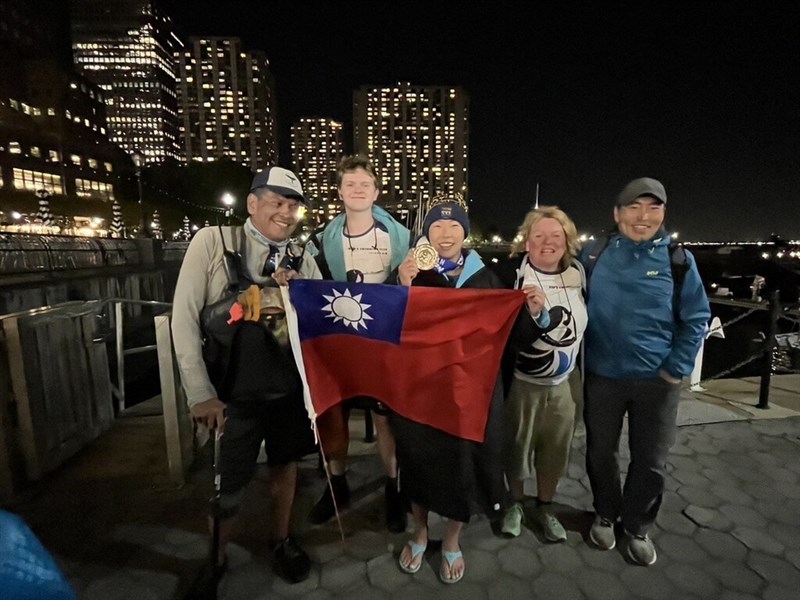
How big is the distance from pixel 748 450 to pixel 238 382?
4.93 meters

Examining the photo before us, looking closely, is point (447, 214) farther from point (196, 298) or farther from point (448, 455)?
point (196, 298)

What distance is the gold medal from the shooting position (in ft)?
9.09

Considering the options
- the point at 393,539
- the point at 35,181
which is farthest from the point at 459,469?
the point at 35,181

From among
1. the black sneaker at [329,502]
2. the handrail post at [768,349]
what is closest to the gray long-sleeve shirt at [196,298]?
the black sneaker at [329,502]

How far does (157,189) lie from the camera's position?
60.9m

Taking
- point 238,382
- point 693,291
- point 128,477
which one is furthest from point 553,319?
point 128,477

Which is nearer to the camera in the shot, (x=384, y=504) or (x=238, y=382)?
(x=238, y=382)

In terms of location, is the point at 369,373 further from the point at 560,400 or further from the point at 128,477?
the point at 128,477

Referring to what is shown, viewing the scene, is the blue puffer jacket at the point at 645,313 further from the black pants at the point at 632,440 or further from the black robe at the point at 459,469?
the black robe at the point at 459,469

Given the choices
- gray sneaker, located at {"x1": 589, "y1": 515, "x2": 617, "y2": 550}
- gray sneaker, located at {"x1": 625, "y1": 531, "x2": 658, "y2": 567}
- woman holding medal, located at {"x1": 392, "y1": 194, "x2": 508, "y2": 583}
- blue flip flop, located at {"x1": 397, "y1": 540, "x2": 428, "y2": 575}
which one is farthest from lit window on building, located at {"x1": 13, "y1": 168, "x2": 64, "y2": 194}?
gray sneaker, located at {"x1": 625, "y1": 531, "x2": 658, "y2": 567}

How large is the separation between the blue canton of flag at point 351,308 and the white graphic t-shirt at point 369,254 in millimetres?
595

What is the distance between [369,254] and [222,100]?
15723cm

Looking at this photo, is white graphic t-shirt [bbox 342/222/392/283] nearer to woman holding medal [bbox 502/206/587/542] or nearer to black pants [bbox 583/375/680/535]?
woman holding medal [bbox 502/206/587/542]

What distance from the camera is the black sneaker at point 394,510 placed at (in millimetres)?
3404
